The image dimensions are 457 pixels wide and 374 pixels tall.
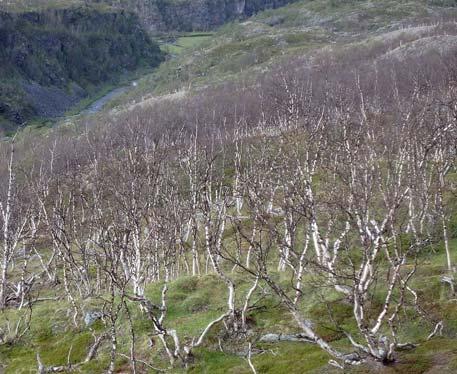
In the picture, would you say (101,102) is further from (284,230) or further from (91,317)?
(91,317)

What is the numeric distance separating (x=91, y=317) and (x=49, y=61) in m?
164

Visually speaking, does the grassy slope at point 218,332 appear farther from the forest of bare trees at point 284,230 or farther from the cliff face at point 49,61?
the cliff face at point 49,61

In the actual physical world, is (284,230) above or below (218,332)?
below

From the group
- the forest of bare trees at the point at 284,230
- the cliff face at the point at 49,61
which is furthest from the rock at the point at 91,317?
the cliff face at the point at 49,61

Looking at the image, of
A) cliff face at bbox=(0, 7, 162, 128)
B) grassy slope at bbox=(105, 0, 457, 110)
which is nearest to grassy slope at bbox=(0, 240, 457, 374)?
grassy slope at bbox=(105, 0, 457, 110)

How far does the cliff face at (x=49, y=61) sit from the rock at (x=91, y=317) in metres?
125

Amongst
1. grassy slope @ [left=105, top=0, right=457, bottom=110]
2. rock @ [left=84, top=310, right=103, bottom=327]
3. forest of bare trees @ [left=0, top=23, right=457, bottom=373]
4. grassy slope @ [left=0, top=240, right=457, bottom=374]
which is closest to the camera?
grassy slope @ [left=0, top=240, right=457, bottom=374]

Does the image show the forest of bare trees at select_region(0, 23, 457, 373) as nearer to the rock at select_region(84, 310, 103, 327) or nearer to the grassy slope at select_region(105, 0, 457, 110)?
the rock at select_region(84, 310, 103, 327)

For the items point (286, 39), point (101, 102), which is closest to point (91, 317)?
point (101, 102)

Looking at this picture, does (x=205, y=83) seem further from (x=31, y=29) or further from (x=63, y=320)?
(x=63, y=320)

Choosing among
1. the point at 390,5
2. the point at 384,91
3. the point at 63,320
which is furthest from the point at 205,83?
the point at 63,320

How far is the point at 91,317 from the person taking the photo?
14.1 meters

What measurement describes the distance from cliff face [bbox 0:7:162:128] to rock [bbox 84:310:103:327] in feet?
411

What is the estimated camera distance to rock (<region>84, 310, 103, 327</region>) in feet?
46.0
